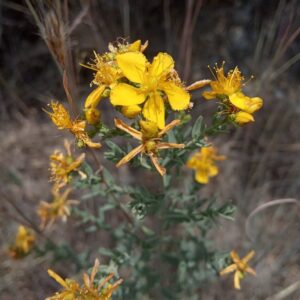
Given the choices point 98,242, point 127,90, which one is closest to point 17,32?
point 98,242

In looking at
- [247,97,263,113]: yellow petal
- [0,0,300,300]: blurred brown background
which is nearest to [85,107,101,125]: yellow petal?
[247,97,263,113]: yellow petal

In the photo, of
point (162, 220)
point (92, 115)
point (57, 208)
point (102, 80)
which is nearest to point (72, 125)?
point (92, 115)

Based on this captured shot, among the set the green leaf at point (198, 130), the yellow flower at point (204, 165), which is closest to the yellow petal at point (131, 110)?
the green leaf at point (198, 130)

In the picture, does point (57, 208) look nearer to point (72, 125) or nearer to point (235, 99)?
point (72, 125)

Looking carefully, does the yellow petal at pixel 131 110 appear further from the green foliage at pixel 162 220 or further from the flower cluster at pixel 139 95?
the green foliage at pixel 162 220

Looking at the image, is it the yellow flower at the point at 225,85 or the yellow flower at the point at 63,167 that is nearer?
the yellow flower at the point at 225,85

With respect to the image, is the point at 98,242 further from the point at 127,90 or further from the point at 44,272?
the point at 127,90

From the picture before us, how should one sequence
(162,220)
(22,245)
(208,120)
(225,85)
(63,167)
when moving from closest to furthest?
(225,85) → (63,167) → (162,220) → (22,245) → (208,120)
